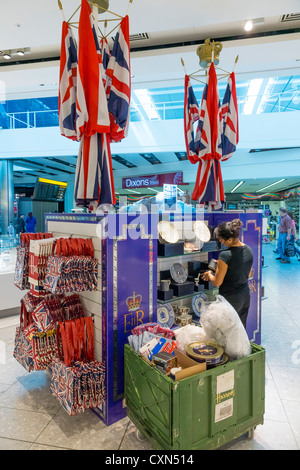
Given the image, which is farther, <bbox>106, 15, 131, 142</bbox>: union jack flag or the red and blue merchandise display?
<bbox>106, 15, 131, 142</bbox>: union jack flag

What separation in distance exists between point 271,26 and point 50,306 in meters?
4.12

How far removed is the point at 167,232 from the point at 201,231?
0.59 m

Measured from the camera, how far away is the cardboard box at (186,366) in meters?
1.77

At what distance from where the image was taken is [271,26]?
3691mm

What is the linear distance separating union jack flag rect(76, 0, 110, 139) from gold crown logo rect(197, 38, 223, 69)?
182cm

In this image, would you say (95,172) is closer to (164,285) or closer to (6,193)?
(164,285)

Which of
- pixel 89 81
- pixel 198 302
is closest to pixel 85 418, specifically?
pixel 198 302

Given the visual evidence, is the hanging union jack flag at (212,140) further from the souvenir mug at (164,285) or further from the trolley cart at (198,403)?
the trolley cart at (198,403)

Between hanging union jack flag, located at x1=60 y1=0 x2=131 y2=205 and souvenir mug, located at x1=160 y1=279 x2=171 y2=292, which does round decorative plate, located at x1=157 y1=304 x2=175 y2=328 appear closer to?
souvenir mug, located at x1=160 y1=279 x2=171 y2=292

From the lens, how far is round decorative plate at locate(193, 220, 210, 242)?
11.2ft

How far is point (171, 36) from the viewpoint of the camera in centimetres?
393

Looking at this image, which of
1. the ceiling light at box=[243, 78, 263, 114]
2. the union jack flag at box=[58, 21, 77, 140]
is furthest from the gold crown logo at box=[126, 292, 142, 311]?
the ceiling light at box=[243, 78, 263, 114]
